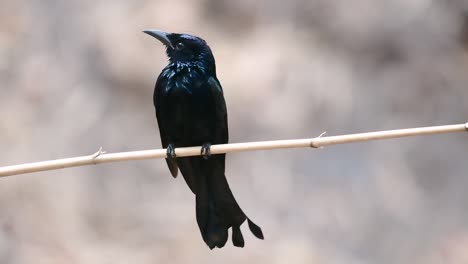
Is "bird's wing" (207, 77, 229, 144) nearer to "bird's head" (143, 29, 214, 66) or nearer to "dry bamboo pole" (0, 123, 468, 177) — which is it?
"bird's head" (143, 29, 214, 66)

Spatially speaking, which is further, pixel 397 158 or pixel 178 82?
pixel 397 158

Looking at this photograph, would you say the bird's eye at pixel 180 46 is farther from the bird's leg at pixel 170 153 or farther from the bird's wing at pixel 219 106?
the bird's leg at pixel 170 153

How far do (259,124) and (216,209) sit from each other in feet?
3.78

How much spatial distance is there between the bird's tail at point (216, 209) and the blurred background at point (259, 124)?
0.96 metres

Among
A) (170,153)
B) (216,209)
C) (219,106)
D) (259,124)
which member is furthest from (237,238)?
(259,124)

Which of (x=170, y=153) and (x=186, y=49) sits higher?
(x=186, y=49)

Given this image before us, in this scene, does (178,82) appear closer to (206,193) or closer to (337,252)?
(206,193)

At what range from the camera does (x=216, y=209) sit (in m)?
1.89

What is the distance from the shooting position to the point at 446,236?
117 inches

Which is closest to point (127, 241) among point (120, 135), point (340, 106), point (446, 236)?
point (120, 135)

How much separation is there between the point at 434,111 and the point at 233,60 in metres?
0.89

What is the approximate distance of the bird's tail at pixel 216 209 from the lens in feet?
6.01

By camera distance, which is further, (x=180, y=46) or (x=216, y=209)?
(x=180, y=46)

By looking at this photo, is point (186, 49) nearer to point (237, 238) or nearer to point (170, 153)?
point (170, 153)
